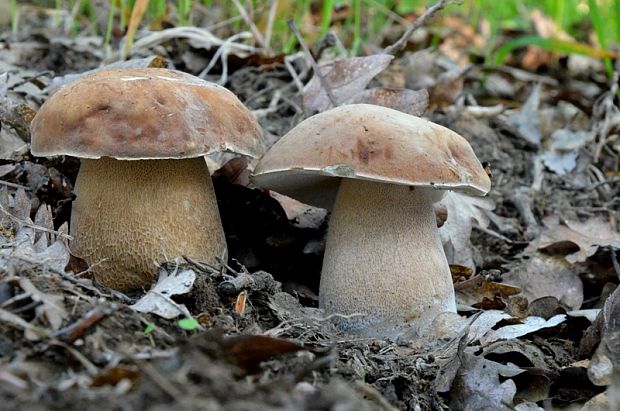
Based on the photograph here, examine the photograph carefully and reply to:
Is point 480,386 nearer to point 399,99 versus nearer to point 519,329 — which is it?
point 519,329

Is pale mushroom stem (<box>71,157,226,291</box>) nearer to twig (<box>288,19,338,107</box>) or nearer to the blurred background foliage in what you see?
twig (<box>288,19,338,107</box>)

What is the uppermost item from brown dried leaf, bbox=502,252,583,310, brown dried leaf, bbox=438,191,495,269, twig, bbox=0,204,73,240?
twig, bbox=0,204,73,240

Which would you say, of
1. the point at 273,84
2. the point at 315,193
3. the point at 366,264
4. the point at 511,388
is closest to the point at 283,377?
the point at 511,388

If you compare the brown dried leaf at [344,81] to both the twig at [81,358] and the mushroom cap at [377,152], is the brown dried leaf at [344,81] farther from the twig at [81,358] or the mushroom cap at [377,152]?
the twig at [81,358]

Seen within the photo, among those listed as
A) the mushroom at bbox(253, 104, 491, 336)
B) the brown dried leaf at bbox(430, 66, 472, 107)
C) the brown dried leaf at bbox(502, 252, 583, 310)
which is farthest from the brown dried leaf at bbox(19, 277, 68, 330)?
the brown dried leaf at bbox(430, 66, 472, 107)

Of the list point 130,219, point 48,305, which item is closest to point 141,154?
point 130,219

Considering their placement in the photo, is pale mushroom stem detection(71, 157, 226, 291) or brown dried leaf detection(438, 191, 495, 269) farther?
brown dried leaf detection(438, 191, 495, 269)

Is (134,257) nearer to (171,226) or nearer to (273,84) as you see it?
(171,226)
